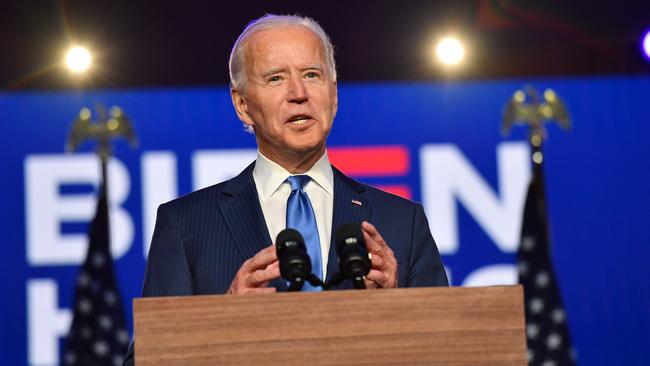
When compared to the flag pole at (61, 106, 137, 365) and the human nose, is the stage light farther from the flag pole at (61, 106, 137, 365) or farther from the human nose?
the human nose

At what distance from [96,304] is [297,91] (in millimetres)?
3208

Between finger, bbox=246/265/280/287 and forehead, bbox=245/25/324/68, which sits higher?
forehead, bbox=245/25/324/68

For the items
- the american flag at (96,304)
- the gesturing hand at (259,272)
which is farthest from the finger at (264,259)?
the american flag at (96,304)

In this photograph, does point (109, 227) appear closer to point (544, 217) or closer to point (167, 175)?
point (167, 175)

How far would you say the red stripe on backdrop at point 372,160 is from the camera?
5195 mm

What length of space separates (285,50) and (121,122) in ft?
10.4

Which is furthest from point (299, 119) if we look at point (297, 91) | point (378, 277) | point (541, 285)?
point (541, 285)

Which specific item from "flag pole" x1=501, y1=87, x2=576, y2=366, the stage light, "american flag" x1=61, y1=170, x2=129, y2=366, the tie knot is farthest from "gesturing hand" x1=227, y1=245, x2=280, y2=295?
the stage light

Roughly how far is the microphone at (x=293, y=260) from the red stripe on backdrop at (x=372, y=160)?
11.2ft

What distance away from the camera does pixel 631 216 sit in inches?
212

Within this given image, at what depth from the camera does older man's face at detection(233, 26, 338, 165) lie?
7.16 ft

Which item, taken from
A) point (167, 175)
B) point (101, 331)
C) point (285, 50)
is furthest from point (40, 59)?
point (285, 50)

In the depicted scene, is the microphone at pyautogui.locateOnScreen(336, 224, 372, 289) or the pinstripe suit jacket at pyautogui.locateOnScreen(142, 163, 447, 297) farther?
the pinstripe suit jacket at pyautogui.locateOnScreen(142, 163, 447, 297)

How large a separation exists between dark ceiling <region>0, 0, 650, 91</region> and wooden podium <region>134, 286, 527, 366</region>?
3.76m
